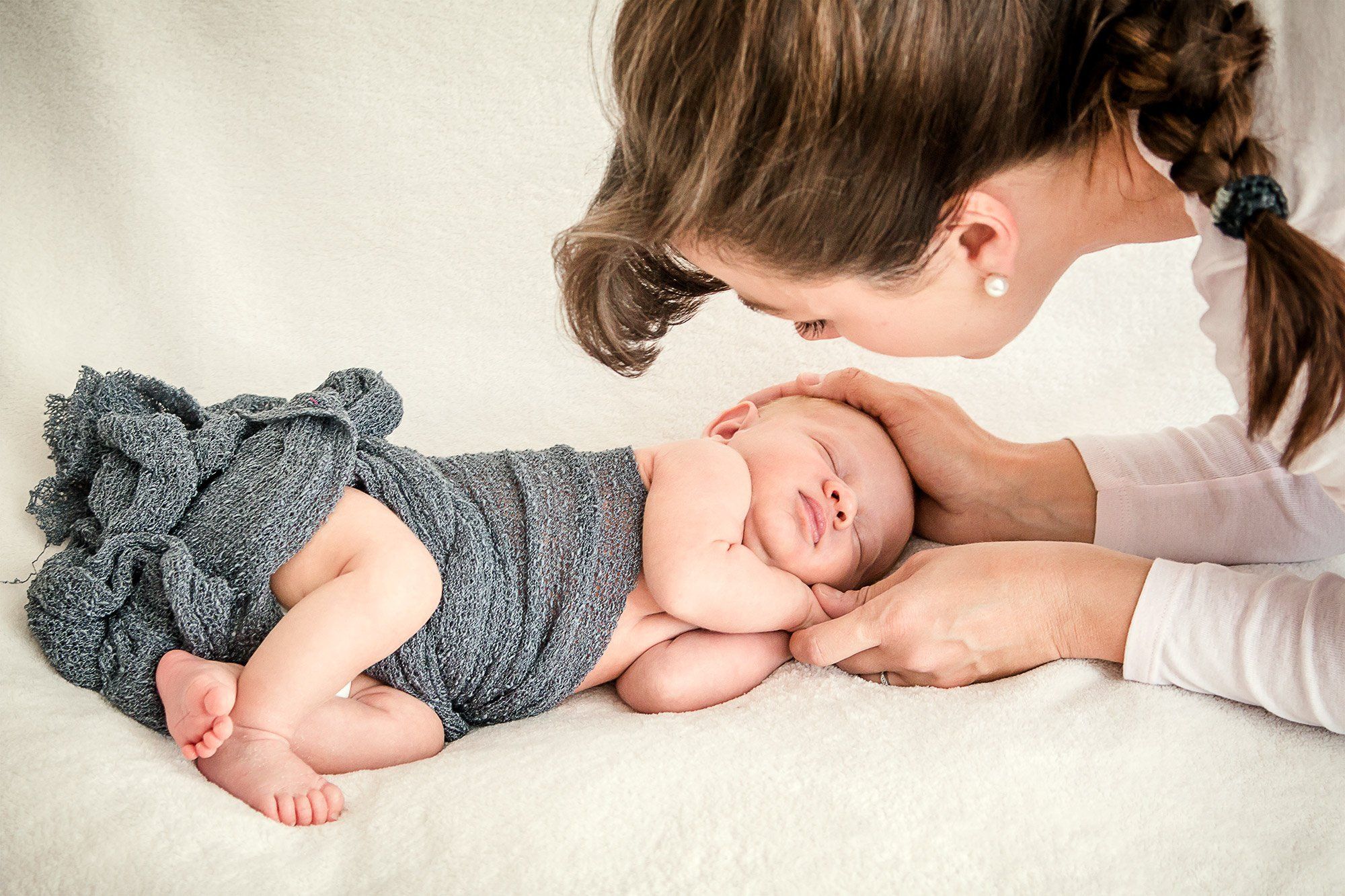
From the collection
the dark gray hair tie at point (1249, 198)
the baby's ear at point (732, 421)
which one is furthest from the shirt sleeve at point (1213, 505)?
the dark gray hair tie at point (1249, 198)

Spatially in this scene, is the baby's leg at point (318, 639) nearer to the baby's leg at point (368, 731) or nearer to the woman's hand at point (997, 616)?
the baby's leg at point (368, 731)

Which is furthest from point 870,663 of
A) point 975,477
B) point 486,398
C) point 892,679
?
point 486,398

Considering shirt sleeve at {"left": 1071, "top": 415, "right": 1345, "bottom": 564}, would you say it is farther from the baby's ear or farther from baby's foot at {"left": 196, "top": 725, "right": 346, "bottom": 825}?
baby's foot at {"left": 196, "top": 725, "right": 346, "bottom": 825}

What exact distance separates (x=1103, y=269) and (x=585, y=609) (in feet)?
4.23

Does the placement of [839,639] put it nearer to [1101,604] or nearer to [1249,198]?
[1101,604]

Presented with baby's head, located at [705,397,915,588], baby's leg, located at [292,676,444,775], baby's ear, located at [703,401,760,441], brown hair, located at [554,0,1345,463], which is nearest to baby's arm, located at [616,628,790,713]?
baby's head, located at [705,397,915,588]

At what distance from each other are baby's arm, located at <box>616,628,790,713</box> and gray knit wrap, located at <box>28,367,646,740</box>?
0.06 metres

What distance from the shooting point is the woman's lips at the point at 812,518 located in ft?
3.93

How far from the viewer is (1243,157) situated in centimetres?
76

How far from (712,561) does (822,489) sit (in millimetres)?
191

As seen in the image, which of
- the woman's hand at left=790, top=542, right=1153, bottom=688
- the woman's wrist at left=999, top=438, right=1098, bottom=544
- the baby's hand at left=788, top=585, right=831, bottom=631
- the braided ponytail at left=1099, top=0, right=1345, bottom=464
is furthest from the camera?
the woman's wrist at left=999, top=438, right=1098, bottom=544

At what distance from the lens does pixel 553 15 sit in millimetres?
1802

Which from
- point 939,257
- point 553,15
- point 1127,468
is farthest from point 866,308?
point 553,15

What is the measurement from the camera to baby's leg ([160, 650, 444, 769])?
908mm
